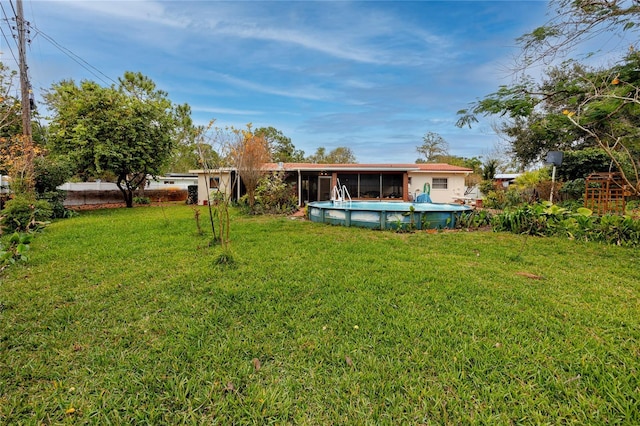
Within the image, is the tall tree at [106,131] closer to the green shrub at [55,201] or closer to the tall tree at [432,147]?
the green shrub at [55,201]

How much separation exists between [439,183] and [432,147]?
21073mm

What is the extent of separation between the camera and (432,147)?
37969 millimetres

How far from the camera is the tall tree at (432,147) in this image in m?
37.3

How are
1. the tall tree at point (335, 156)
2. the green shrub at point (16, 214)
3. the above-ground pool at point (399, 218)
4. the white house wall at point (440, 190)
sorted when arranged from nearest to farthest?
the green shrub at point (16, 214) → the above-ground pool at point (399, 218) → the white house wall at point (440, 190) → the tall tree at point (335, 156)

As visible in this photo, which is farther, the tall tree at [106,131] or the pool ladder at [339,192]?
the pool ladder at [339,192]

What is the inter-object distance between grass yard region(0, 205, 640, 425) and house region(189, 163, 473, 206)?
1179cm

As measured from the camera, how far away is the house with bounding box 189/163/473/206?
54.7ft

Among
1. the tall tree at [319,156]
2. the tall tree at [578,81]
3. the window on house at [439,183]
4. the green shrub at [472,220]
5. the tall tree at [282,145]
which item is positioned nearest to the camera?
the tall tree at [578,81]

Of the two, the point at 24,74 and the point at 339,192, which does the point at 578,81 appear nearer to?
the point at 339,192

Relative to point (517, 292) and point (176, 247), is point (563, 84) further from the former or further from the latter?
point (176, 247)

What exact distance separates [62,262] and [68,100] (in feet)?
41.9

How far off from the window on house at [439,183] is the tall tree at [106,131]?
16.4 meters

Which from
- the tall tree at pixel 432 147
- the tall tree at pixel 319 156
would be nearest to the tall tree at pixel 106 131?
A: the tall tree at pixel 319 156

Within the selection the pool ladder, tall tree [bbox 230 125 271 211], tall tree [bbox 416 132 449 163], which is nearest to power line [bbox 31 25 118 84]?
tall tree [bbox 230 125 271 211]
